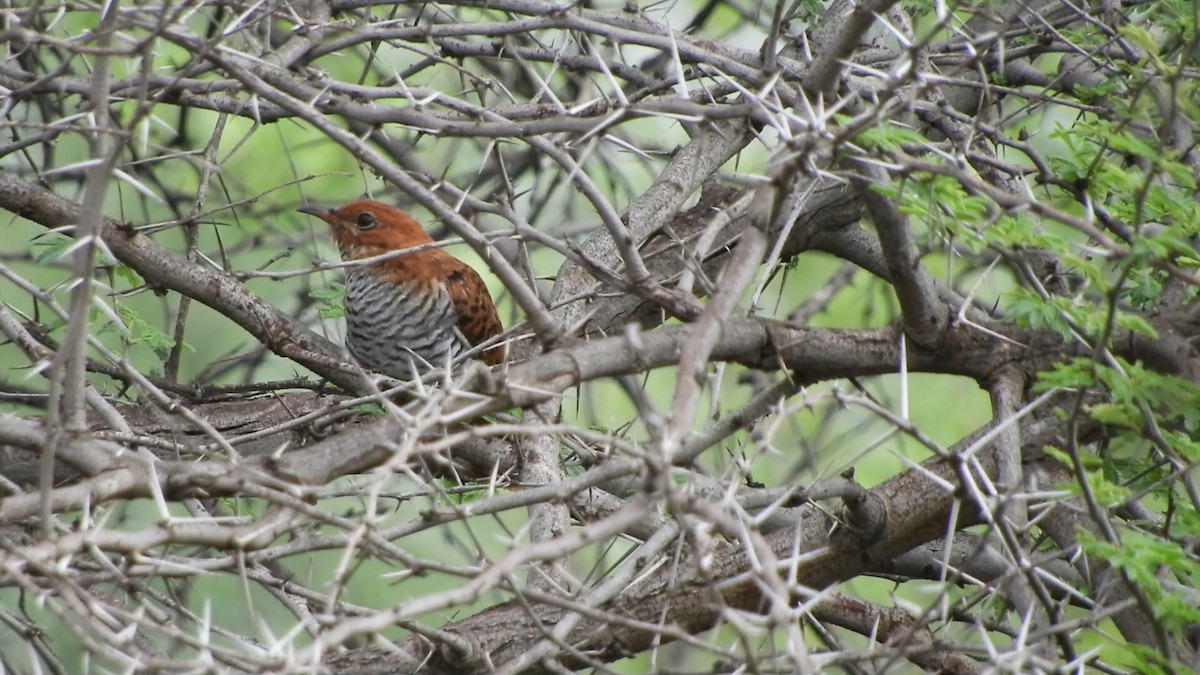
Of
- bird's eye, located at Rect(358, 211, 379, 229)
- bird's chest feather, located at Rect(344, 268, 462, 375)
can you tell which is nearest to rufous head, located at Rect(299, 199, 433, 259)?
bird's eye, located at Rect(358, 211, 379, 229)

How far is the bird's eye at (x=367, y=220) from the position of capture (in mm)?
6762

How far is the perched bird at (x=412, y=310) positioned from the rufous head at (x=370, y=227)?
0.02 meters

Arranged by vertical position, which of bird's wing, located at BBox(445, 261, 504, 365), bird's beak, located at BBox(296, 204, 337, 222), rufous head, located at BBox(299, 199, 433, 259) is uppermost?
bird's beak, located at BBox(296, 204, 337, 222)

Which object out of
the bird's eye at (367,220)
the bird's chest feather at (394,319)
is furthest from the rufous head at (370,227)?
the bird's chest feather at (394,319)

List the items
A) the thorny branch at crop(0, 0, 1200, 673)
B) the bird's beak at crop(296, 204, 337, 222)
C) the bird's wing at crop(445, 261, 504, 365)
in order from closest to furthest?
1. the thorny branch at crop(0, 0, 1200, 673)
2. the bird's wing at crop(445, 261, 504, 365)
3. the bird's beak at crop(296, 204, 337, 222)

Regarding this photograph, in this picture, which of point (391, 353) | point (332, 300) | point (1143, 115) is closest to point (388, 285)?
point (391, 353)

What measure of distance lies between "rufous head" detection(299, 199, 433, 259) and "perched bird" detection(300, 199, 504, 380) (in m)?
0.02

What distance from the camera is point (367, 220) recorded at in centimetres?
678

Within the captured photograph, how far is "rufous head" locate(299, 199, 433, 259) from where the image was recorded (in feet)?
22.1

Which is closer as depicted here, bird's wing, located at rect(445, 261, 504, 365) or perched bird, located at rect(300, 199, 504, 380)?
perched bird, located at rect(300, 199, 504, 380)

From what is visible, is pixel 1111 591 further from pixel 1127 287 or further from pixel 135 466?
pixel 135 466

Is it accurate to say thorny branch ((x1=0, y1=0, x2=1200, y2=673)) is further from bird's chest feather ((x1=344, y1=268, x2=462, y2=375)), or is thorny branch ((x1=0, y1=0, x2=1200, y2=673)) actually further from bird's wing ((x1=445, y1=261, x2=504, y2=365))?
bird's chest feather ((x1=344, y1=268, x2=462, y2=375))

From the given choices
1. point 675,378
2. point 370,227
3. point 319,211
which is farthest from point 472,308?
point 675,378

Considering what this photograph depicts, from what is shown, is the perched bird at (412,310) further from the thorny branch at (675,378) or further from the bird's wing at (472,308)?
the thorny branch at (675,378)
